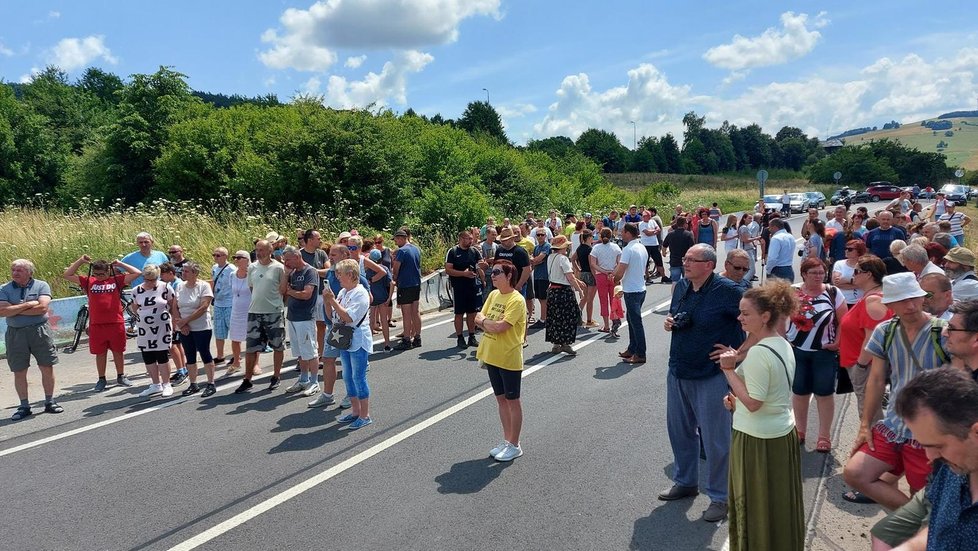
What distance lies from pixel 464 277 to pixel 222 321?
145 inches

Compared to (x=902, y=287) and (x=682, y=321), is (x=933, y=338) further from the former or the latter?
(x=682, y=321)

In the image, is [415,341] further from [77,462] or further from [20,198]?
[20,198]

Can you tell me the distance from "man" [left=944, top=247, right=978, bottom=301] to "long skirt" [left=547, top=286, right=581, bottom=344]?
4520 millimetres

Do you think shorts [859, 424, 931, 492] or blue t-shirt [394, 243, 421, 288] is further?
blue t-shirt [394, 243, 421, 288]

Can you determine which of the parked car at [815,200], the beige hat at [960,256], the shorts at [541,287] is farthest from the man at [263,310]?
the parked car at [815,200]

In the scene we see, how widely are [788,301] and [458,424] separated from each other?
3849mm

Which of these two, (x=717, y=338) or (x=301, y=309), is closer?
(x=717, y=338)

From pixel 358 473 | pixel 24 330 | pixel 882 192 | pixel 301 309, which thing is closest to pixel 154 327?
pixel 24 330

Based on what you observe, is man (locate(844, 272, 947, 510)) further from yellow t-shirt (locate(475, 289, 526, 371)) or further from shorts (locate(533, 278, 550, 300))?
shorts (locate(533, 278, 550, 300))

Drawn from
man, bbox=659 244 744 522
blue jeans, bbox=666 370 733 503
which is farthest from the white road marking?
man, bbox=659 244 744 522

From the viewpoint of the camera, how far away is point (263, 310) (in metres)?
8.02

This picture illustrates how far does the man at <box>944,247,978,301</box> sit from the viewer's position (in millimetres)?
5836

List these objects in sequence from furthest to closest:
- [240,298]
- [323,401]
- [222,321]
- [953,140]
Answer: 1. [953,140]
2. [222,321]
3. [240,298]
4. [323,401]

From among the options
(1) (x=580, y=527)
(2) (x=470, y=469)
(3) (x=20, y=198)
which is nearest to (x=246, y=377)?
(2) (x=470, y=469)
